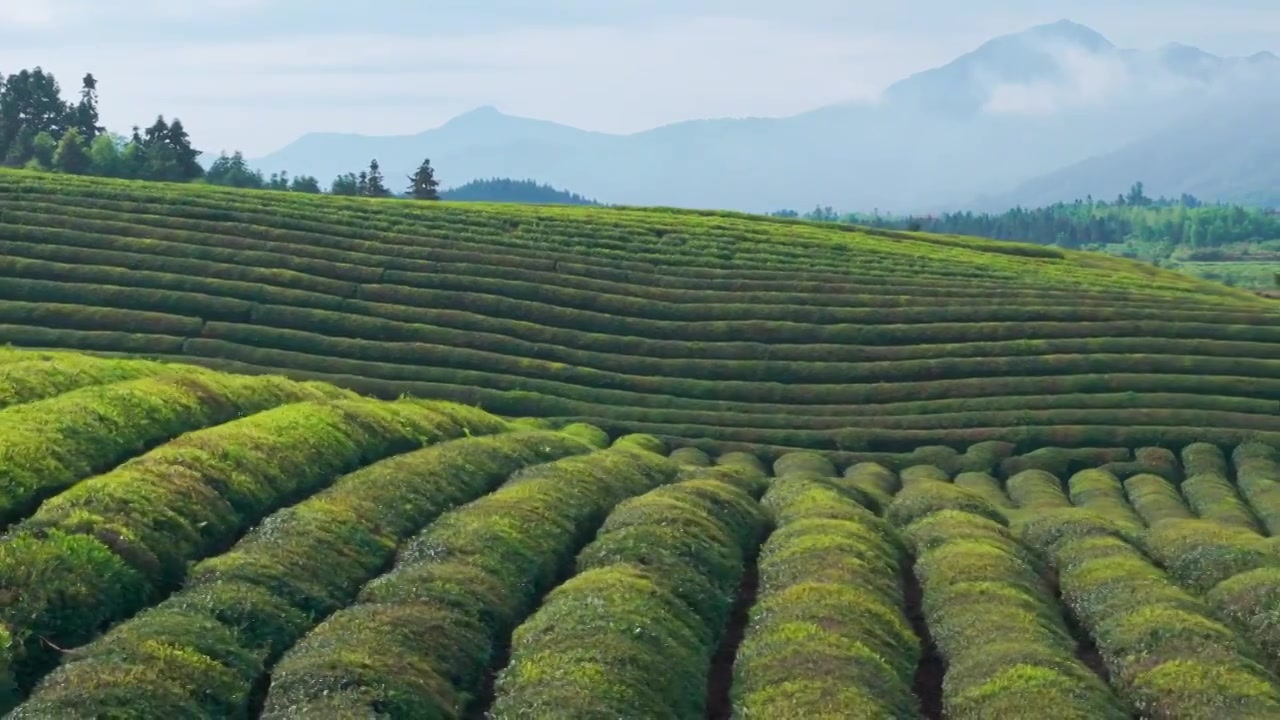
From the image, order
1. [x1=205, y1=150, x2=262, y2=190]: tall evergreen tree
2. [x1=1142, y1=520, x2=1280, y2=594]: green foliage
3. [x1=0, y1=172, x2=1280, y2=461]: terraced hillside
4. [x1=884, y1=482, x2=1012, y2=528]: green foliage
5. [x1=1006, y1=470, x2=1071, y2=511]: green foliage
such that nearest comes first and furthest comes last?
[x1=1142, y1=520, x2=1280, y2=594]: green foliage, [x1=884, y1=482, x2=1012, y2=528]: green foliage, [x1=1006, y1=470, x2=1071, y2=511]: green foliage, [x1=0, y1=172, x2=1280, y2=461]: terraced hillside, [x1=205, y1=150, x2=262, y2=190]: tall evergreen tree

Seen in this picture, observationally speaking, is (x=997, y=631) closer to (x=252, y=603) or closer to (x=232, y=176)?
(x=252, y=603)

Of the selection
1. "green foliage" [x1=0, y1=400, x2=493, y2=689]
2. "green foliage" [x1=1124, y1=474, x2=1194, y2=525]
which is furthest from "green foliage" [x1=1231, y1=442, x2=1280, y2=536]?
"green foliage" [x1=0, y1=400, x2=493, y2=689]

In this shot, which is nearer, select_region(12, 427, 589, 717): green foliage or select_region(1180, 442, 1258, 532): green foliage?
select_region(12, 427, 589, 717): green foliage

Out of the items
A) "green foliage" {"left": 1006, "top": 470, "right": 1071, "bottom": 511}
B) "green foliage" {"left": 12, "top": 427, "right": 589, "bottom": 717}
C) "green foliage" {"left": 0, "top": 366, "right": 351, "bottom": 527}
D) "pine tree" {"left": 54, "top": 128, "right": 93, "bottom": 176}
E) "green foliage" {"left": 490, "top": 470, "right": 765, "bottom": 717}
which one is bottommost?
"green foliage" {"left": 1006, "top": 470, "right": 1071, "bottom": 511}

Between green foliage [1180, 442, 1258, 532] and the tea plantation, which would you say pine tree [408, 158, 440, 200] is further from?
green foliage [1180, 442, 1258, 532]

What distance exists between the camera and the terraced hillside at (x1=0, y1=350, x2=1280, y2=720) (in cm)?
2369

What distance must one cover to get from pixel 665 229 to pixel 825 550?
91.5 metres

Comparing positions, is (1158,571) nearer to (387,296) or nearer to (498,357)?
(498,357)

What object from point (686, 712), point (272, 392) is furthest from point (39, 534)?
point (272, 392)

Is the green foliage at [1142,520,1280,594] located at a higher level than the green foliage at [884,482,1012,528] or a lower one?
higher

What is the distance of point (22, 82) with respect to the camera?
17612 cm

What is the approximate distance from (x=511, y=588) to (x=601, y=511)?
9.01 metres

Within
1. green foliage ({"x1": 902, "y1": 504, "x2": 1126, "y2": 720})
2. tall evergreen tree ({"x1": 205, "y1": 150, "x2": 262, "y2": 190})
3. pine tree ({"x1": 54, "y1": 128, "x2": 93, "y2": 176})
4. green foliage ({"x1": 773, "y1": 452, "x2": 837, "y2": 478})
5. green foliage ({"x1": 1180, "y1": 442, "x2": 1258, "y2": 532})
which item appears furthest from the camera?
tall evergreen tree ({"x1": 205, "y1": 150, "x2": 262, "y2": 190})

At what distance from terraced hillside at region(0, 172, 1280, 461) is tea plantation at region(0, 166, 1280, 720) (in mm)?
344
